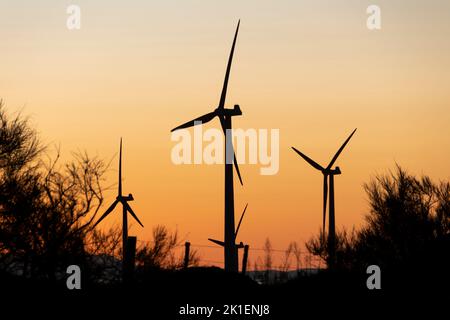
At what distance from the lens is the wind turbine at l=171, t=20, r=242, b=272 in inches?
2287

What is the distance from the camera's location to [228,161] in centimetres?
6069

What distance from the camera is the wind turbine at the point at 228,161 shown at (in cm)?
5809

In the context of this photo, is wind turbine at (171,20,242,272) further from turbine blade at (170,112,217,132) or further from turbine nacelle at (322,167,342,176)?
turbine nacelle at (322,167,342,176)

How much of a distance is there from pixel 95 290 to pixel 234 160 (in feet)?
59.7

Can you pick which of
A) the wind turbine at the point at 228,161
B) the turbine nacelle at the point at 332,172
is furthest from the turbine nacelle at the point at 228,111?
the turbine nacelle at the point at 332,172

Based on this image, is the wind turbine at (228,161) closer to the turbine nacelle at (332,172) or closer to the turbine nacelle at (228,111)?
the turbine nacelle at (228,111)

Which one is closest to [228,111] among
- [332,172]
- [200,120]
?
[200,120]

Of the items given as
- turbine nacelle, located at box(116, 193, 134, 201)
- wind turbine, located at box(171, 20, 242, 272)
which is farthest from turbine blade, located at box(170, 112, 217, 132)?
turbine nacelle, located at box(116, 193, 134, 201)

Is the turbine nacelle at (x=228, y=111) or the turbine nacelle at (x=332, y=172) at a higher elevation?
the turbine nacelle at (x=228, y=111)

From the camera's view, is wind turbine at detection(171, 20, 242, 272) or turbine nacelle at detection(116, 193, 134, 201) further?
turbine nacelle at detection(116, 193, 134, 201)

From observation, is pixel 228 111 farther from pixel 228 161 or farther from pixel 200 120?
pixel 228 161
